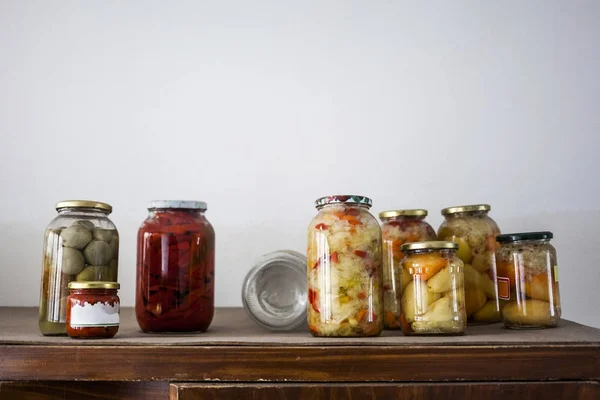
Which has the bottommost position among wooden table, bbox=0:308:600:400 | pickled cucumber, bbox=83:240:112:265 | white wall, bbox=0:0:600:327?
wooden table, bbox=0:308:600:400

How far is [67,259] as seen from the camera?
82 centimetres

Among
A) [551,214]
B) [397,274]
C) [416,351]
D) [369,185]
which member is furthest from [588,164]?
[416,351]

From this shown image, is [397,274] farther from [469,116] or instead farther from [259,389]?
[469,116]

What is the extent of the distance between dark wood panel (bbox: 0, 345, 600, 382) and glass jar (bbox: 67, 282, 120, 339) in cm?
6

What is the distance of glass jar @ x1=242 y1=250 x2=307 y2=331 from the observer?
2.92 feet

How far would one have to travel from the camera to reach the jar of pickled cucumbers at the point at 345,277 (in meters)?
0.77

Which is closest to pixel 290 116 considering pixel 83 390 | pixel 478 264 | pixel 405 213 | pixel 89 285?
pixel 405 213

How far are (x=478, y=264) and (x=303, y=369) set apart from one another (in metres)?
0.43

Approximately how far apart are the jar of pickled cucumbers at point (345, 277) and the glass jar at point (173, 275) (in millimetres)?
180

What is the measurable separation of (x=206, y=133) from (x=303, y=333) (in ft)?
2.09

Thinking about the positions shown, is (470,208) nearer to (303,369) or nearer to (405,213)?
(405,213)

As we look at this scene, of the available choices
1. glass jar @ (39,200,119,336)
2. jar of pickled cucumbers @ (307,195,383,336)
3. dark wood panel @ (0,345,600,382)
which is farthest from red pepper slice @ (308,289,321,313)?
glass jar @ (39,200,119,336)

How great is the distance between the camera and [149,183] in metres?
1.27

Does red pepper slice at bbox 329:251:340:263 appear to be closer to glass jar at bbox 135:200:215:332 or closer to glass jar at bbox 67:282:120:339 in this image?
glass jar at bbox 135:200:215:332
